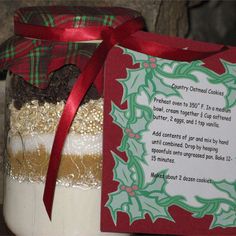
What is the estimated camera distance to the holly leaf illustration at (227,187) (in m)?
0.83

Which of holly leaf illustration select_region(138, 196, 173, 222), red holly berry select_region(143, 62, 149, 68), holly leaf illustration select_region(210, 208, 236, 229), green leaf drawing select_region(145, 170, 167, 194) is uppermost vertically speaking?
red holly berry select_region(143, 62, 149, 68)

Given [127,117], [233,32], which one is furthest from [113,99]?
[233,32]

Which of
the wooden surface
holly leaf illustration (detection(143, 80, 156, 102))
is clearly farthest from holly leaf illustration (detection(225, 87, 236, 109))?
the wooden surface

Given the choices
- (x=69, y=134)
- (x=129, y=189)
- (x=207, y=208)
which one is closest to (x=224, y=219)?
(x=207, y=208)

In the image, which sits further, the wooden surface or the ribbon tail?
the wooden surface

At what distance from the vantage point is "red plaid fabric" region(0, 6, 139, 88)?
0.78 m

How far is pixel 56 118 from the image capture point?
2.63 feet

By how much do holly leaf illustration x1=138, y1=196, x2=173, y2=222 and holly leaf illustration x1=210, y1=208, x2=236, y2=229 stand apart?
2.5 inches

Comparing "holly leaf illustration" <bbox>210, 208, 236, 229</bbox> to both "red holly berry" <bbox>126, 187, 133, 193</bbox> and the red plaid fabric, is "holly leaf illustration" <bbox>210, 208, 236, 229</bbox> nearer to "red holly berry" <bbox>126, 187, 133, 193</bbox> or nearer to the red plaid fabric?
"red holly berry" <bbox>126, 187, 133, 193</bbox>

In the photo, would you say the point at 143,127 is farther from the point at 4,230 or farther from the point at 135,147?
the point at 4,230

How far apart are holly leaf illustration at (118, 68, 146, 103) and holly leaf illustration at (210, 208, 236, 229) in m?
0.21

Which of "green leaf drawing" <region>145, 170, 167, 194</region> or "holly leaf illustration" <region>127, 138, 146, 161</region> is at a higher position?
"holly leaf illustration" <region>127, 138, 146, 161</region>

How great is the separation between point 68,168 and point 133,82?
144 millimetres

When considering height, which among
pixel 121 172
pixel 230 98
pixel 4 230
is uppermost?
Answer: pixel 230 98
